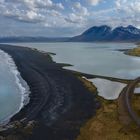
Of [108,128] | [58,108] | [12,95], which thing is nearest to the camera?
[108,128]

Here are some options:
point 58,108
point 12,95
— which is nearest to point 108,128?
point 58,108

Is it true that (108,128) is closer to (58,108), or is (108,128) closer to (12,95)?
(58,108)

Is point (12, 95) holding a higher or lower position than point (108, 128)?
lower

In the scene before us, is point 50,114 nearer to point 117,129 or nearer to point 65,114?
point 65,114

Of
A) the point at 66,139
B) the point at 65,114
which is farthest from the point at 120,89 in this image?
the point at 66,139

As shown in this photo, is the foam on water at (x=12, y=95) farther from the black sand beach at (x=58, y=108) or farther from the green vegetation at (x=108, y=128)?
the green vegetation at (x=108, y=128)

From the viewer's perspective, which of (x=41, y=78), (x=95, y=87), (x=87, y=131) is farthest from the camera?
(x=41, y=78)

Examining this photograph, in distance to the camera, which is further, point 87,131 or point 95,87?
point 95,87

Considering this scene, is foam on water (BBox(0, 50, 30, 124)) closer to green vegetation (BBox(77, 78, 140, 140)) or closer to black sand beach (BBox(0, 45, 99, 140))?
black sand beach (BBox(0, 45, 99, 140))

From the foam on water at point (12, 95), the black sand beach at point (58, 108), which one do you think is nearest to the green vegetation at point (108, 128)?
the black sand beach at point (58, 108)

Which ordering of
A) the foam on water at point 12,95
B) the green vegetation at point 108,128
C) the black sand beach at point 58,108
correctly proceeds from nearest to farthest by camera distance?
the green vegetation at point 108,128 → the black sand beach at point 58,108 → the foam on water at point 12,95

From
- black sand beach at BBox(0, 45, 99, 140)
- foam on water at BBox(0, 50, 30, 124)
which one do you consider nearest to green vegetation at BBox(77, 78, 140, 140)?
black sand beach at BBox(0, 45, 99, 140)
